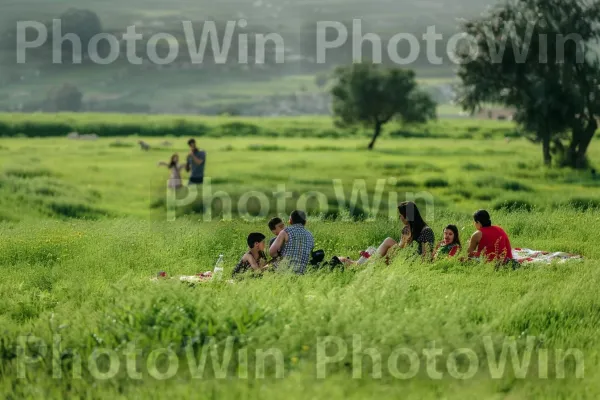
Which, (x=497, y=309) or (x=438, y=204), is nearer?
(x=497, y=309)

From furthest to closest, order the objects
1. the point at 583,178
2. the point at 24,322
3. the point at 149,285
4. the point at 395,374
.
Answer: the point at 583,178 → the point at 24,322 → the point at 149,285 → the point at 395,374

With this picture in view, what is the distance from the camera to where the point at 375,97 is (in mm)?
84688

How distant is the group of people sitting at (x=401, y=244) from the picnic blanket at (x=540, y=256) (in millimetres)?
1049

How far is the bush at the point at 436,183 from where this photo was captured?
46594mm

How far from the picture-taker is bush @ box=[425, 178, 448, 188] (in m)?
46.6

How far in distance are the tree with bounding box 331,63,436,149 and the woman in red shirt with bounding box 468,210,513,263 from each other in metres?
66.1

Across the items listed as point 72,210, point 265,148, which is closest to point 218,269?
point 72,210

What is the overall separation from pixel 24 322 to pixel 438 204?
2777cm

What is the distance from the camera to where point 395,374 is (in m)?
10.6

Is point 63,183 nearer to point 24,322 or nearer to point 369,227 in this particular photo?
point 369,227

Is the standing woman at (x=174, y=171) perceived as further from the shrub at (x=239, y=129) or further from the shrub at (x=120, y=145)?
the shrub at (x=239, y=129)

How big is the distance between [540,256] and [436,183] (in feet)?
91.1

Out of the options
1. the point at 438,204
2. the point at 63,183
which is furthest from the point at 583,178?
the point at 63,183

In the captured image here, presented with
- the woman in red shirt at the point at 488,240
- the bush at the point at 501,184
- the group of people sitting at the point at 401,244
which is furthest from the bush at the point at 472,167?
the woman in red shirt at the point at 488,240
